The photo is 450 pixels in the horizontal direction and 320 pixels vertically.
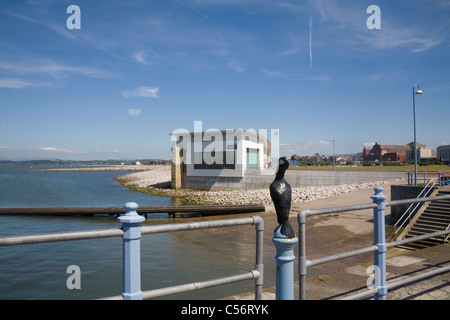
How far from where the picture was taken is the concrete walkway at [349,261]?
4680mm

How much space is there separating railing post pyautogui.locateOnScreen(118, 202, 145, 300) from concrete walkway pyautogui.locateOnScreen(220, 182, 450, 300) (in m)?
2.65

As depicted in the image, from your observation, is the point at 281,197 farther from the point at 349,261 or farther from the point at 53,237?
Result: the point at 349,261

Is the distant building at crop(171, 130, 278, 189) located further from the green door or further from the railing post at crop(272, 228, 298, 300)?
the railing post at crop(272, 228, 298, 300)

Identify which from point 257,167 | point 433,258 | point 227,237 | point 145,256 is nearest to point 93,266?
point 145,256

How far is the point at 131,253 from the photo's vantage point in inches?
100.0

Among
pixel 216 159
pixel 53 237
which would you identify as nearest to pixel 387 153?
pixel 216 159

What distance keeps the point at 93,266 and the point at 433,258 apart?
11.7m

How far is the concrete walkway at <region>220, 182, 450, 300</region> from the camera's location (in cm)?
468

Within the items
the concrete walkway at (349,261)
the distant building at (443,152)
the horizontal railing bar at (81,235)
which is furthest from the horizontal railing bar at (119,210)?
the distant building at (443,152)

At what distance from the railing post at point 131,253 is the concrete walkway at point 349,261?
104 inches

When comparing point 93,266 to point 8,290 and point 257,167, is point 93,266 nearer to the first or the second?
point 8,290

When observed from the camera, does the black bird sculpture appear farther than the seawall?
No

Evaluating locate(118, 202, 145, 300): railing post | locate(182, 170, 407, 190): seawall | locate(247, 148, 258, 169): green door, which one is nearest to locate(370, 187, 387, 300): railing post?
locate(118, 202, 145, 300): railing post

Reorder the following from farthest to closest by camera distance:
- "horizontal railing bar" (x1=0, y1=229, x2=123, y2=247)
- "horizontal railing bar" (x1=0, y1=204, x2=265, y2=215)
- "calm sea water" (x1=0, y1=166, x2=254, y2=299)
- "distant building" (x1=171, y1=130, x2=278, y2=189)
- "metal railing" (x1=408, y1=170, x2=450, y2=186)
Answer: "distant building" (x1=171, y1=130, x2=278, y2=189) → "horizontal railing bar" (x1=0, y1=204, x2=265, y2=215) → "metal railing" (x1=408, y1=170, x2=450, y2=186) → "calm sea water" (x1=0, y1=166, x2=254, y2=299) → "horizontal railing bar" (x1=0, y1=229, x2=123, y2=247)
